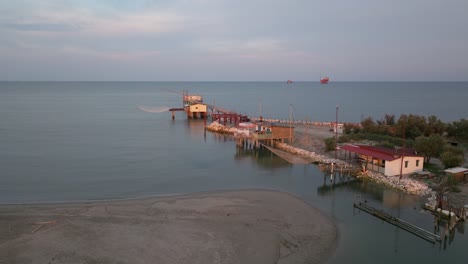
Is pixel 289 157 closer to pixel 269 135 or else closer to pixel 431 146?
pixel 269 135

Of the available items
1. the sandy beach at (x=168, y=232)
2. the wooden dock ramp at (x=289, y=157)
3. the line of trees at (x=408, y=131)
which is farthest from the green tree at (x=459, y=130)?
the sandy beach at (x=168, y=232)

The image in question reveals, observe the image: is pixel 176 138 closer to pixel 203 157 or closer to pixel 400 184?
pixel 203 157

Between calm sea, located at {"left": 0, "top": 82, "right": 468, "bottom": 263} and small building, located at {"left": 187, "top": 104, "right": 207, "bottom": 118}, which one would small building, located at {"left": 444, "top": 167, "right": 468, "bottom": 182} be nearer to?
calm sea, located at {"left": 0, "top": 82, "right": 468, "bottom": 263}

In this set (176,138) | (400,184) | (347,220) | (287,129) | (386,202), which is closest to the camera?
(347,220)

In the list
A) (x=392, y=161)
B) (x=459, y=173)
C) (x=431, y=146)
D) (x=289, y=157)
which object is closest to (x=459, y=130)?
(x=431, y=146)

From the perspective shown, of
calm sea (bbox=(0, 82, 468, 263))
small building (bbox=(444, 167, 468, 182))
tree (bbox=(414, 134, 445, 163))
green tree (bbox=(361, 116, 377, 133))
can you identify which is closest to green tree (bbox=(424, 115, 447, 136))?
green tree (bbox=(361, 116, 377, 133))

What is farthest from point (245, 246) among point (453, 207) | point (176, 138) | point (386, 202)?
point (176, 138)
